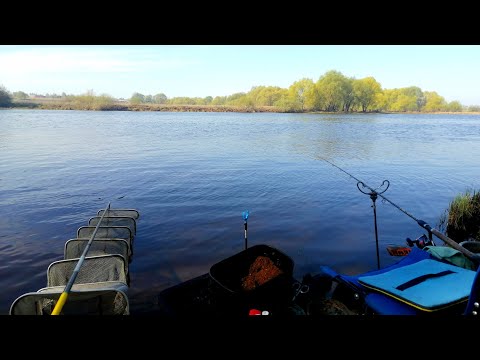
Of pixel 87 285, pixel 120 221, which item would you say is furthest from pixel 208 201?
pixel 87 285

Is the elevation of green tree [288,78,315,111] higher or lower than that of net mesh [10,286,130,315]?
higher

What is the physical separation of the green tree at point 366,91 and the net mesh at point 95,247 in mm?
103257

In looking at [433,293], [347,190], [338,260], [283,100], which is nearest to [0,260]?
[338,260]

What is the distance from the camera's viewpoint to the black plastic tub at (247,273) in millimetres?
4840

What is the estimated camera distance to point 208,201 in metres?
14.8

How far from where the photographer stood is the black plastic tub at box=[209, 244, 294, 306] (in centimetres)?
484

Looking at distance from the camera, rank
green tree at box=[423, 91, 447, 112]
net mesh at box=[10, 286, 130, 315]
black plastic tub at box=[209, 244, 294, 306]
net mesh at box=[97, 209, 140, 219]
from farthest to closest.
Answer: green tree at box=[423, 91, 447, 112], net mesh at box=[97, 209, 140, 219], black plastic tub at box=[209, 244, 294, 306], net mesh at box=[10, 286, 130, 315]

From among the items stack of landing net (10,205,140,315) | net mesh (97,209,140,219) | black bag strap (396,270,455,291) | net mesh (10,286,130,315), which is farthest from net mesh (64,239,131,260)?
black bag strap (396,270,455,291)

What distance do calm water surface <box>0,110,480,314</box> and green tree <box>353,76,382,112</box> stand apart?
7474 cm

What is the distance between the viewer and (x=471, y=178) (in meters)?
19.3

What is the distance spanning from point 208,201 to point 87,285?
32.9 ft

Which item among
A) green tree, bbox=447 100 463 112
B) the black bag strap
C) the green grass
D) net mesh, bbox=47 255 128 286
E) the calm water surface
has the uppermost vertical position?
green tree, bbox=447 100 463 112

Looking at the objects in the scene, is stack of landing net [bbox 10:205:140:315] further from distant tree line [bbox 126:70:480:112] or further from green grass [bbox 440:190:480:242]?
distant tree line [bbox 126:70:480:112]

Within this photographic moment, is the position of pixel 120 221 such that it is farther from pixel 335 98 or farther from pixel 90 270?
pixel 335 98
